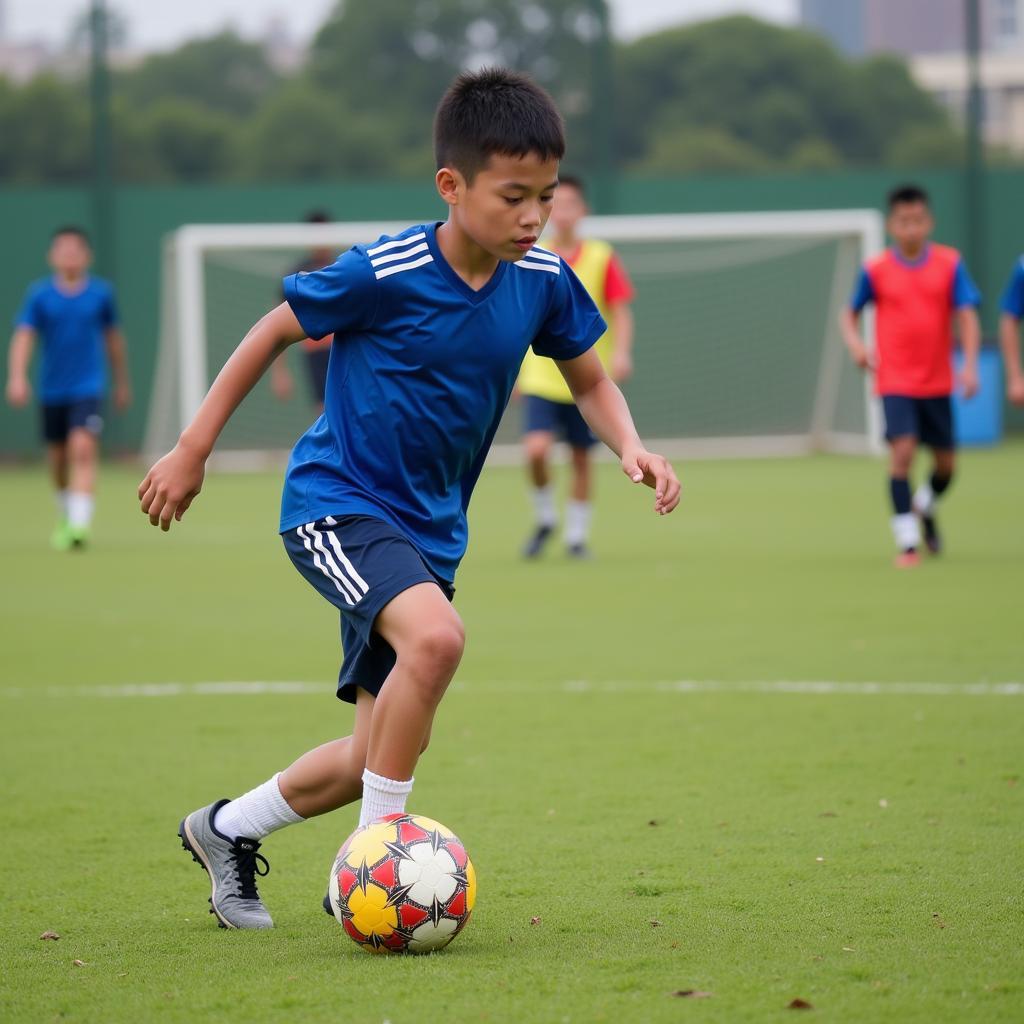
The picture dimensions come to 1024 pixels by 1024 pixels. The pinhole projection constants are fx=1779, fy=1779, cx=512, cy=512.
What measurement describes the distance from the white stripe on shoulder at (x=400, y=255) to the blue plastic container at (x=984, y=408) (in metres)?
16.7

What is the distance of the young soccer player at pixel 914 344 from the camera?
35.0ft

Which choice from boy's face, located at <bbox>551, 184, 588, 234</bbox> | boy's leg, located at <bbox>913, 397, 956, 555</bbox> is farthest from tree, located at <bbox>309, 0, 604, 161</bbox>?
boy's leg, located at <bbox>913, 397, 956, 555</bbox>

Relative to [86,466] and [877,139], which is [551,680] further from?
[877,139]

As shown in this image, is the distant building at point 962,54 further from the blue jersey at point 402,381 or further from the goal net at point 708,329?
the blue jersey at point 402,381

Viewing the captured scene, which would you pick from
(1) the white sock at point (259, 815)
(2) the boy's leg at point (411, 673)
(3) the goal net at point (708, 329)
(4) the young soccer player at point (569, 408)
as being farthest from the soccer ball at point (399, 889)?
(3) the goal net at point (708, 329)

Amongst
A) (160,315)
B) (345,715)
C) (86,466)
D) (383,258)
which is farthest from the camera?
(160,315)

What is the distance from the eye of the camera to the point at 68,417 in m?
12.7

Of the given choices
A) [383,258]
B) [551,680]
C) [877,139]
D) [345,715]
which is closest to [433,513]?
[383,258]

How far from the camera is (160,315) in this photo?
68.8 feet

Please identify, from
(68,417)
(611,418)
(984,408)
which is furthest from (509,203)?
(984,408)

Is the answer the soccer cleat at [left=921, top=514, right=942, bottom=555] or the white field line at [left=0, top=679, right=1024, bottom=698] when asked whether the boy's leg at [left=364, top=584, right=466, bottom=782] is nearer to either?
the white field line at [left=0, top=679, right=1024, bottom=698]

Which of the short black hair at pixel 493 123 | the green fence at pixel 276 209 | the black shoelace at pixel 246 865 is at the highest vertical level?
the green fence at pixel 276 209

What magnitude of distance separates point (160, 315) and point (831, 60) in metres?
9.07

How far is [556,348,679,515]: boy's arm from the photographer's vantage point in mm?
3930
